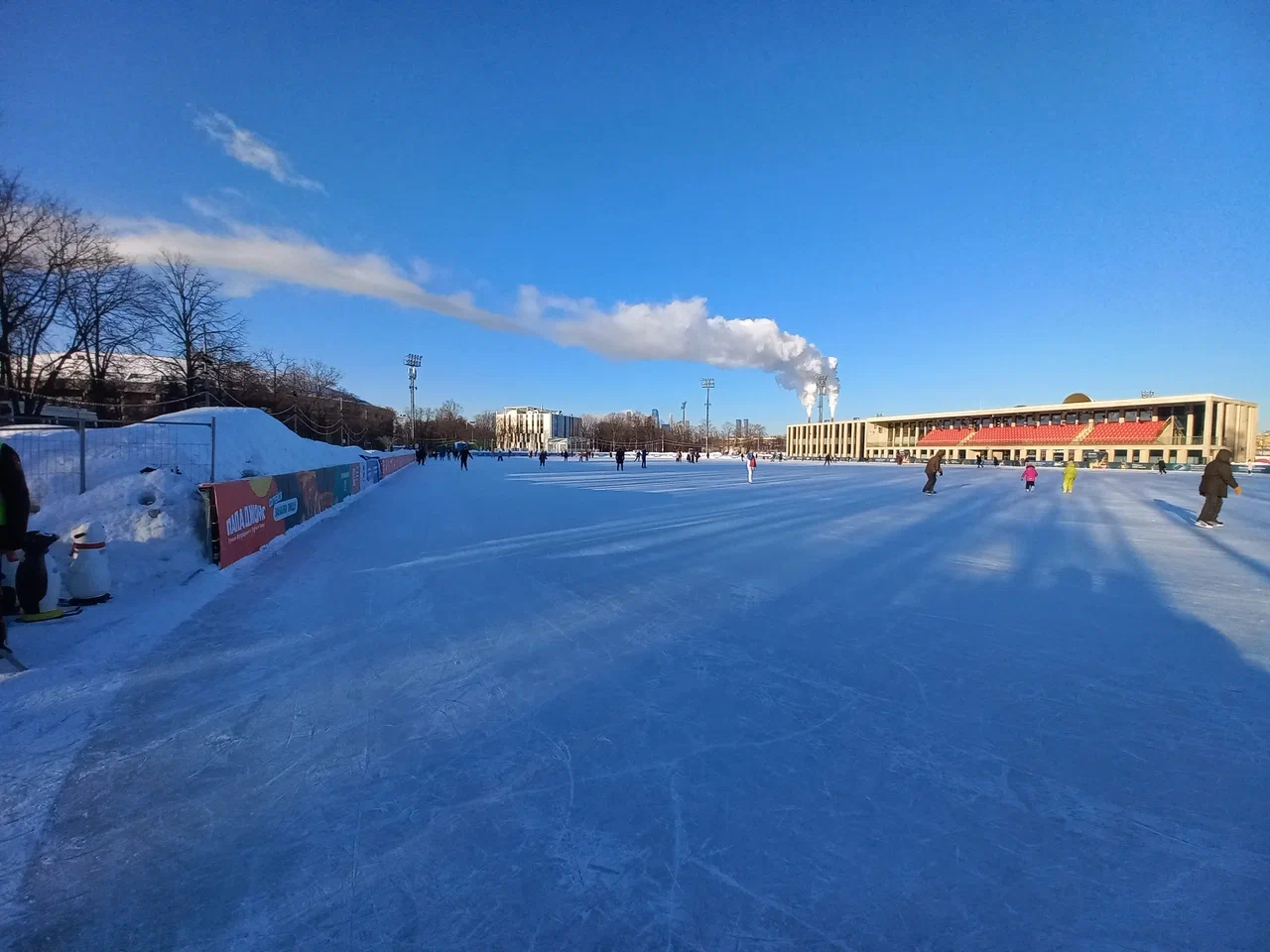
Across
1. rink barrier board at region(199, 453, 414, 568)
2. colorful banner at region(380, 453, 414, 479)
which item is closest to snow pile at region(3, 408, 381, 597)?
rink barrier board at region(199, 453, 414, 568)

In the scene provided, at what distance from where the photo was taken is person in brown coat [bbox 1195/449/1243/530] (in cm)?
1104

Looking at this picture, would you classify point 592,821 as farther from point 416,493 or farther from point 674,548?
point 416,493

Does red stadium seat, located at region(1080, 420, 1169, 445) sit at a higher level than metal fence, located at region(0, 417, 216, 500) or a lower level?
higher

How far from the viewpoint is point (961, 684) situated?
140 inches

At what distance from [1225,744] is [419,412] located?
12092 centimetres

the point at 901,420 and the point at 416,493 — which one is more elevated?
the point at 901,420

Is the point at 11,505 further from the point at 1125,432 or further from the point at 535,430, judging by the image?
the point at 535,430

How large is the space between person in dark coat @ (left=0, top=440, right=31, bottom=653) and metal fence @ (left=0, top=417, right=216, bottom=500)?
Result: 15.2ft

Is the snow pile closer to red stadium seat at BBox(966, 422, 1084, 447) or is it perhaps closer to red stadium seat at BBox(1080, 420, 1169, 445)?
red stadium seat at BBox(1080, 420, 1169, 445)

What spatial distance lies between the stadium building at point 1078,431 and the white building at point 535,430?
195 feet

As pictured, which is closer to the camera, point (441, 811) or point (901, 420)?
point (441, 811)

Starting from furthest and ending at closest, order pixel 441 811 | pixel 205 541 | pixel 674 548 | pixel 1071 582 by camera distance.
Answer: pixel 674 548
pixel 205 541
pixel 1071 582
pixel 441 811

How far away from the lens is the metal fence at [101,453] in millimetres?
8820

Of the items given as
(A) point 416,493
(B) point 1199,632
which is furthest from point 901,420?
(B) point 1199,632
